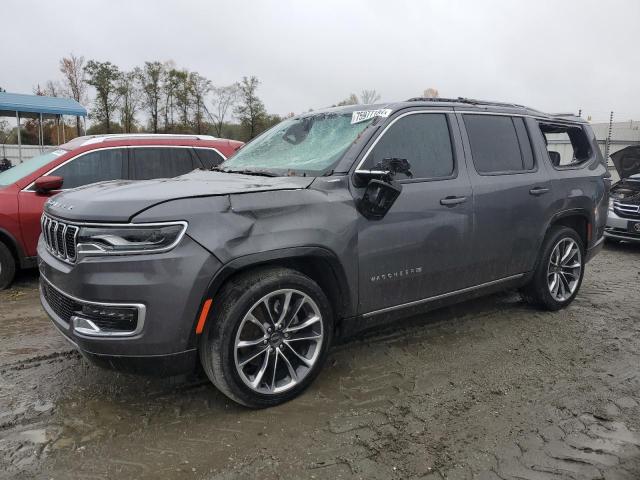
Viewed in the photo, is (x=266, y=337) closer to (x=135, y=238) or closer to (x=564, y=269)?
(x=135, y=238)

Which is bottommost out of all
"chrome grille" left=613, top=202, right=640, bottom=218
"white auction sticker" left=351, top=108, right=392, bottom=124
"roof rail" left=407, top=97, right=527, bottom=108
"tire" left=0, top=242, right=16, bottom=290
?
"tire" left=0, top=242, right=16, bottom=290

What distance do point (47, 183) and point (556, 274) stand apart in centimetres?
550

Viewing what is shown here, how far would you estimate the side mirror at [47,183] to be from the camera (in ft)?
18.1

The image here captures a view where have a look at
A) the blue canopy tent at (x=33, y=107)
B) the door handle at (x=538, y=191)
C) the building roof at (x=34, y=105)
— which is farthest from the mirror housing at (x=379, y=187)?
the building roof at (x=34, y=105)

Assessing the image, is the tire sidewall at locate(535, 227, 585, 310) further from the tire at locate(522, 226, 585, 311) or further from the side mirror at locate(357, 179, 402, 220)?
the side mirror at locate(357, 179, 402, 220)

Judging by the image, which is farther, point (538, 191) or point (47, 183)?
point (47, 183)

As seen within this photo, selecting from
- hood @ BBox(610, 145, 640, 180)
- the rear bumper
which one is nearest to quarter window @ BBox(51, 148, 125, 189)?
the rear bumper

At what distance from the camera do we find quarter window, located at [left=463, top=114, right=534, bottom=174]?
13.4ft

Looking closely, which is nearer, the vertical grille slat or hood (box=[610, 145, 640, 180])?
the vertical grille slat

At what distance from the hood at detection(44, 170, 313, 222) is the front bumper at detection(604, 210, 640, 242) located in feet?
25.7

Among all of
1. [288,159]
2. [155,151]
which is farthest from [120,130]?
[288,159]

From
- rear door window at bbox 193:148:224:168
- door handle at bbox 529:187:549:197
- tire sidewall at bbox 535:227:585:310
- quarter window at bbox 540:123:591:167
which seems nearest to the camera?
door handle at bbox 529:187:549:197

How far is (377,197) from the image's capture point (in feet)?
10.5

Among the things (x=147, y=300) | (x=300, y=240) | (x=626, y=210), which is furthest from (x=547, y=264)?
(x=626, y=210)
